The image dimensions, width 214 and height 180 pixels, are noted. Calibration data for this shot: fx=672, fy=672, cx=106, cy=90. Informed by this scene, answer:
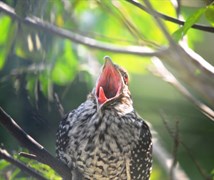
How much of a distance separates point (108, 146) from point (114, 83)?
0.32 m

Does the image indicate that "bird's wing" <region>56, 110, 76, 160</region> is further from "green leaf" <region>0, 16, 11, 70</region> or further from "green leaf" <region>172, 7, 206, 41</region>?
"green leaf" <region>172, 7, 206, 41</region>

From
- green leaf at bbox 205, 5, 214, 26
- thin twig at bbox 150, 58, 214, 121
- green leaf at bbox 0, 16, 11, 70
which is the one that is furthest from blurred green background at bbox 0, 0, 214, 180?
green leaf at bbox 205, 5, 214, 26

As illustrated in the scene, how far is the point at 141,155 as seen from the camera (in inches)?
92.2

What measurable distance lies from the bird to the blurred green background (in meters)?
0.10

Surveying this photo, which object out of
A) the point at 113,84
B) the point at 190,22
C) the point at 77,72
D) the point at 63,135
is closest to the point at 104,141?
the point at 63,135

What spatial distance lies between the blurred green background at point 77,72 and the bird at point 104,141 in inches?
3.8

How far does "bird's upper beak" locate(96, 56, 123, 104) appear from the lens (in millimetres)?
2465

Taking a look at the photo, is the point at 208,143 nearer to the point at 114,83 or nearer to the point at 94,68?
the point at 114,83

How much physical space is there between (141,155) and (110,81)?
32 cm

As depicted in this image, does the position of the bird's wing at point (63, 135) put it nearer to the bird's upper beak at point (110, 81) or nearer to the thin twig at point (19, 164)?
the bird's upper beak at point (110, 81)

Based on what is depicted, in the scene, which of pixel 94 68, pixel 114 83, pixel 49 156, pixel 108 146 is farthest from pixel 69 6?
pixel 49 156

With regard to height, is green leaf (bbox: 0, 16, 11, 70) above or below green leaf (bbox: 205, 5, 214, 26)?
below

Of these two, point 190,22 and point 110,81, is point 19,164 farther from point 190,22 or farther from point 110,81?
point 110,81

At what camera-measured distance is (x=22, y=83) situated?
2.41 metres
